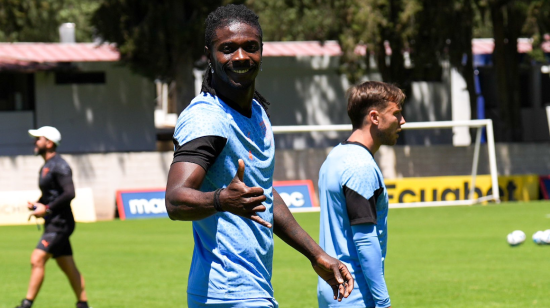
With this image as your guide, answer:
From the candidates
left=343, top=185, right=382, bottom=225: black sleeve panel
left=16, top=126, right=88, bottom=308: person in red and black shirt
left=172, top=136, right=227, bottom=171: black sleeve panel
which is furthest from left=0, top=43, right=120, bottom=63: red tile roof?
left=172, top=136, right=227, bottom=171: black sleeve panel

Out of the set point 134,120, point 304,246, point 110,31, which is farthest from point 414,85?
point 304,246

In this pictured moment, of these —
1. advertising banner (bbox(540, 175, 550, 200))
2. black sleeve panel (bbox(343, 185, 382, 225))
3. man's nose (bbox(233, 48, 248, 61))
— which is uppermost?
→ man's nose (bbox(233, 48, 248, 61))

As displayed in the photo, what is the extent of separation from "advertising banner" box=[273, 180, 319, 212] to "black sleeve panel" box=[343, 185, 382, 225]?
2143 centimetres

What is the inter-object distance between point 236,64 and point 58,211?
6915 mm

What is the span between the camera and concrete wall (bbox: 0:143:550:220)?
2572 cm

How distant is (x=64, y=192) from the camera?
9742mm

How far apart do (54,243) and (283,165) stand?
61.4 feet

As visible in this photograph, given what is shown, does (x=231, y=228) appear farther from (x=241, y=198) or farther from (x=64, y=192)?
(x=64, y=192)

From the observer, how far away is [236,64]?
3.43m

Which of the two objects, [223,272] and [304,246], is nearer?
[223,272]

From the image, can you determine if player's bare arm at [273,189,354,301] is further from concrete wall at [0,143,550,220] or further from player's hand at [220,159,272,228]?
concrete wall at [0,143,550,220]

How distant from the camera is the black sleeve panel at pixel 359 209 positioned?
449cm

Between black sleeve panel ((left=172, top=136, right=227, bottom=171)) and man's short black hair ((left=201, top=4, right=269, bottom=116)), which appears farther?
man's short black hair ((left=201, top=4, right=269, bottom=116))

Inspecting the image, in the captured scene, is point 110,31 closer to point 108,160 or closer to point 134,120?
point 108,160
